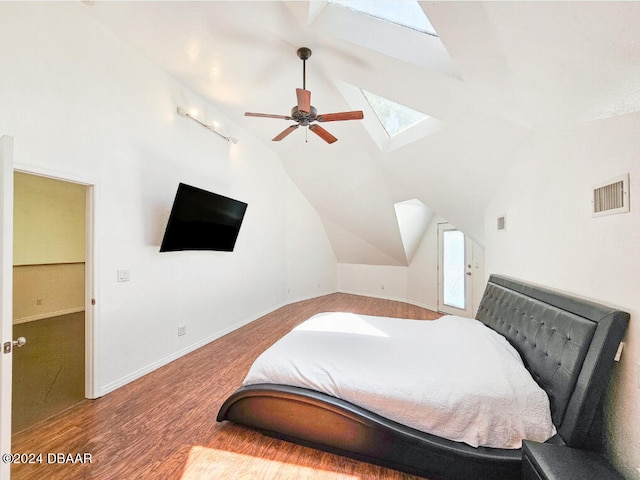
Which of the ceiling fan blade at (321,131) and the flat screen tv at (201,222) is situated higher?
the ceiling fan blade at (321,131)

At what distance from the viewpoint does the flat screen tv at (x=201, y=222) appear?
9.43ft

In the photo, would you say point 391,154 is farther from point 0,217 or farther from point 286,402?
point 0,217

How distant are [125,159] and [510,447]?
374 centimetres

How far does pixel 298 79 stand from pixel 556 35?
2.59m

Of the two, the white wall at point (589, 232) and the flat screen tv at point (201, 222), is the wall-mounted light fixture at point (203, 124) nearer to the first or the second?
the flat screen tv at point (201, 222)

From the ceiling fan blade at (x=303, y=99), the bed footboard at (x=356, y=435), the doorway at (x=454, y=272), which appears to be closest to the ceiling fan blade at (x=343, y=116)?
the ceiling fan blade at (x=303, y=99)

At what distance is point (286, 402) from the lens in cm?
181

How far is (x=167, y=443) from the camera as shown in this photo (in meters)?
1.84

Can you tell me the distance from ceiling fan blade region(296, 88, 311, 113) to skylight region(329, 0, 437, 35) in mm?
667

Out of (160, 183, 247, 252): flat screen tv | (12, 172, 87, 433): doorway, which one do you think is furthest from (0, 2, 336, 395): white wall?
(12, 172, 87, 433): doorway


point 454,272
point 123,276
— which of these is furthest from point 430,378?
point 454,272

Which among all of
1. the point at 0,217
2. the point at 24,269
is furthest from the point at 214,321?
the point at 24,269

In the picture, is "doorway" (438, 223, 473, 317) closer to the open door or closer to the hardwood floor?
the hardwood floor

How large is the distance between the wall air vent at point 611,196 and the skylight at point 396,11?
147 centimetres
